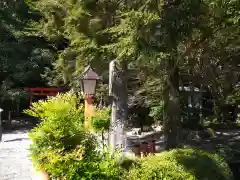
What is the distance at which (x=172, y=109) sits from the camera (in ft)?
26.7

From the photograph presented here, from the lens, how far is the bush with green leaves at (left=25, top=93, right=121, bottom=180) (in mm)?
5039

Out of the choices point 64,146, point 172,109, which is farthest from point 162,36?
point 64,146

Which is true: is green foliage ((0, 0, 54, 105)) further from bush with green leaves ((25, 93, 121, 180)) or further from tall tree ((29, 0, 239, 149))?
bush with green leaves ((25, 93, 121, 180))

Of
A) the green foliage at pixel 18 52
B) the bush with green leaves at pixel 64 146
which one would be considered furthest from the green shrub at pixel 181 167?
the green foliage at pixel 18 52

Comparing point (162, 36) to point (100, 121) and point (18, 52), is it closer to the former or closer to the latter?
point (100, 121)

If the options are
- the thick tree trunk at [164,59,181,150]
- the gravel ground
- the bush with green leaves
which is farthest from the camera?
the gravel ground

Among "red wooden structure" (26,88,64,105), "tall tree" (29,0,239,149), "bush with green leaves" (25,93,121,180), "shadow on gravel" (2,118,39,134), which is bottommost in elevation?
"shadow on gravel" (2,118,39,134)

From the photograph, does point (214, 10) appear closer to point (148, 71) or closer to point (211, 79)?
point (148, 71)

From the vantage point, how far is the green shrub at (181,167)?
20.5ft

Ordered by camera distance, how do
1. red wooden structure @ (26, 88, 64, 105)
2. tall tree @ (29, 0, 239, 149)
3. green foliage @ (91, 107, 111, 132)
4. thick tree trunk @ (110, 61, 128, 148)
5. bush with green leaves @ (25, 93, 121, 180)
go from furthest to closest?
1. red wooden structure @ (26, 88, 64, 105)
2. thick tree trunk @ (110, 61, 128, 148)
3. green foliage @ (91, 107, 111, 132)
4. tall tree @ (29, 0, 239, 149)
5. bush with green leaves @ (25, 93, 121, 180)

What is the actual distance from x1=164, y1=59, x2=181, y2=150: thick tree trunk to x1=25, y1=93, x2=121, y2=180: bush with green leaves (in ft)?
10.0

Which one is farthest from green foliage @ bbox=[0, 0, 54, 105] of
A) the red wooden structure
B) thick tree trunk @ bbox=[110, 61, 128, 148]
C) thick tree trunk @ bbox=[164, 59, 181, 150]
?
thick tree trunk @ bbox=[164, 59, 181, 150]

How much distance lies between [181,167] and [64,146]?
2.36 meters

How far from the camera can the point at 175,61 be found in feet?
25.6
